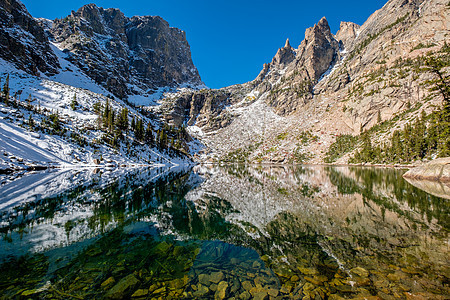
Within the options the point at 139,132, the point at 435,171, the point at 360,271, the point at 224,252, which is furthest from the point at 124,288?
the point at 139,132

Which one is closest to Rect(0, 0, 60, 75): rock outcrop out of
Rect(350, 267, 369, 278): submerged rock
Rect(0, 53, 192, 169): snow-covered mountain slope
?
Rect(0, 53, 192, 169): snow-covered mountain slope

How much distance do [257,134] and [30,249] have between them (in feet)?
602

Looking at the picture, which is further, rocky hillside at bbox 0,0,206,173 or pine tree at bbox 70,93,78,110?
pine tree at bbox 70,93,78,110

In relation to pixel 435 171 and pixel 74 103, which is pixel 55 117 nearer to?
pixel 74 103

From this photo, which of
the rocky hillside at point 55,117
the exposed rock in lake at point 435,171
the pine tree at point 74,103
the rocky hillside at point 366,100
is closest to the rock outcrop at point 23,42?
the rocky hillside at point 55,117

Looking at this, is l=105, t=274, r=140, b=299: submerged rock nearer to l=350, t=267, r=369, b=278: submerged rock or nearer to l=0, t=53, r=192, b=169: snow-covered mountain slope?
l=350, t=267, r=369, b=278: submerged rock

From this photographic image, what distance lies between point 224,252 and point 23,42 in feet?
642

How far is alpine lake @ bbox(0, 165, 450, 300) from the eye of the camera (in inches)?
231

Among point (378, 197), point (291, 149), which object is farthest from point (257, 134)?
point (378, 197)

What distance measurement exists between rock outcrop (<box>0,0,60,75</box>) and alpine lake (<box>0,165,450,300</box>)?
531 ft

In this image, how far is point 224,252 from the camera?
348 inches

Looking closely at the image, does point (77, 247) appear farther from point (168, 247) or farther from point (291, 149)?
point (291, 149)

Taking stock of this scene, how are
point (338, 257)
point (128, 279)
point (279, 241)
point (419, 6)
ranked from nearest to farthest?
1. point (128, 279)
2. point (338, 257)
3. point (279, 241)
4. point (419, 6)

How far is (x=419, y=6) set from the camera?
16988 cm
